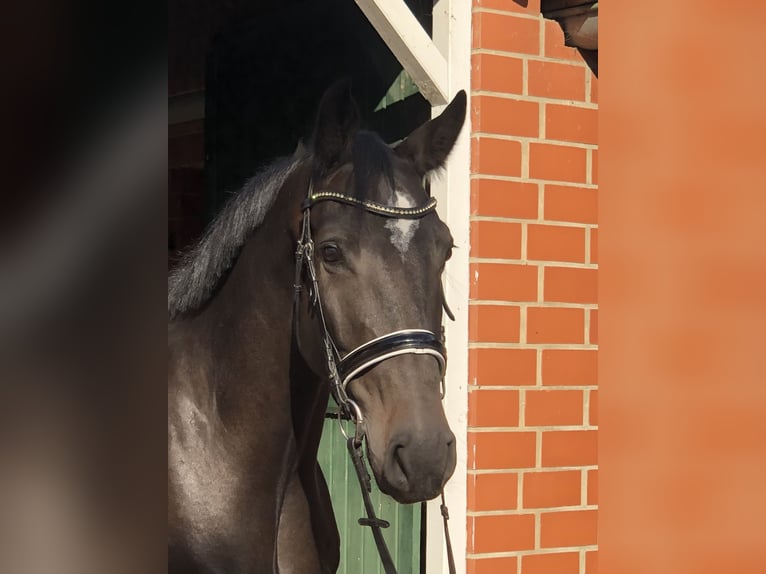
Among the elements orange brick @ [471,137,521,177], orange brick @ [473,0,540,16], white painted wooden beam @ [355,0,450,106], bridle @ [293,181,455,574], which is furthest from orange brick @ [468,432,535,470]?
orange brick @ [473,0,540,16]

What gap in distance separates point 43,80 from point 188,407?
148 cm

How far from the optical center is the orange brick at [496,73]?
113 inches

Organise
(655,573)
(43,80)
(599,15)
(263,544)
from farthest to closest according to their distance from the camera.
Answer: (655,573) → (599,15) → (263,544) → (43,80)

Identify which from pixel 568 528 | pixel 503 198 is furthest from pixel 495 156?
pixel 568 528

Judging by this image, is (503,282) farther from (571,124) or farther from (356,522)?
(356,522)

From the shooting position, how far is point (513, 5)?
2.95m

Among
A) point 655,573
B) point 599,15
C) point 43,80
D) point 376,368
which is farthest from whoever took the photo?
point 655,573

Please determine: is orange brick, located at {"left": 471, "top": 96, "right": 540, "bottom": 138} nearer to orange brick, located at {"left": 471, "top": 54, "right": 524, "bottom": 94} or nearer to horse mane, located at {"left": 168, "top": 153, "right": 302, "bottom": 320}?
orange brick, located at {"left": 471, "top": 54, "right": 524, "bottom": 94}

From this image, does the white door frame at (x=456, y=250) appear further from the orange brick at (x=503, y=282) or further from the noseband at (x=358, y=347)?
the noseband at (x=358, y=347)

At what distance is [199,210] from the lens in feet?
9.81

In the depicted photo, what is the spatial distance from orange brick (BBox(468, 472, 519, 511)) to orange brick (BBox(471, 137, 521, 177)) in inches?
36.2

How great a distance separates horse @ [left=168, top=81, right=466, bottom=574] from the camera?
224 centimetres

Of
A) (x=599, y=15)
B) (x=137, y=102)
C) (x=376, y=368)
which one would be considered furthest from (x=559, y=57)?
(x=137, y=102)

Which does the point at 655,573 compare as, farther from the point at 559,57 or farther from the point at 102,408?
the point at 102,408
